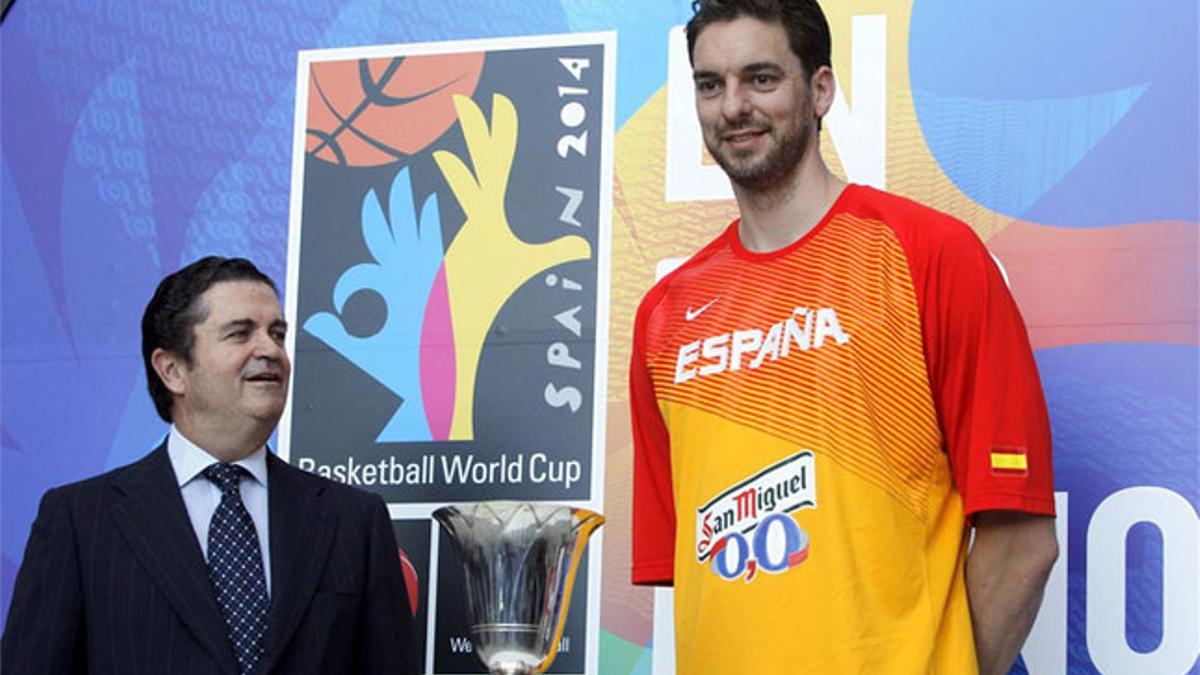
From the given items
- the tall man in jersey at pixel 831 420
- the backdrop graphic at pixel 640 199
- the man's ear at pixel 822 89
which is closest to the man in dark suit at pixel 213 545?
the backdrop graphic at pixel 640 199

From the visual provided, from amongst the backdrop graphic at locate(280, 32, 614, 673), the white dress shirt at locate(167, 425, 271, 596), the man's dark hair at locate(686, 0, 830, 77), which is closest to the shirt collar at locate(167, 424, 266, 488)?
the white dress shirt at locate(167, 425, 271, 596)

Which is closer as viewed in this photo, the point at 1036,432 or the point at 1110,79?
the point at 1036,432

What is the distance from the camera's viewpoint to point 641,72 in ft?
11.1

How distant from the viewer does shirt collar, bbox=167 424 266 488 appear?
3.17 m

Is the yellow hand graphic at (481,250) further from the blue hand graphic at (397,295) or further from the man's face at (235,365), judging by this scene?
the man's face at (235,365)

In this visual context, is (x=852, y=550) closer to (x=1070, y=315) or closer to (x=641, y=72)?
(x=1070, y=315)

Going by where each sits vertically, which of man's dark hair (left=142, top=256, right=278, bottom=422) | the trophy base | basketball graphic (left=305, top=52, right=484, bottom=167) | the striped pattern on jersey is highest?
basketball graphic (left=305, top=52, right=484, bottom=167)

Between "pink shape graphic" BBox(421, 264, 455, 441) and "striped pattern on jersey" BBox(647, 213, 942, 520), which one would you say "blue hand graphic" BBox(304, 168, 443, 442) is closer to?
"pink shape graphic" BBox(421, 264, 455, 441)

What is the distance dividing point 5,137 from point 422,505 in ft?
4.02

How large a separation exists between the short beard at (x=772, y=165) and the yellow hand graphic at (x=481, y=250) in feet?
2.41

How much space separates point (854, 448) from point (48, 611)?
52.7 inches

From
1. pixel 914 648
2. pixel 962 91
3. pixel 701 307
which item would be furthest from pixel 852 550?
pixel 962 91

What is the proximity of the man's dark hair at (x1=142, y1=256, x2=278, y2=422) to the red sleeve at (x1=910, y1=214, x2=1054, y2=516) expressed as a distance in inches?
51.9

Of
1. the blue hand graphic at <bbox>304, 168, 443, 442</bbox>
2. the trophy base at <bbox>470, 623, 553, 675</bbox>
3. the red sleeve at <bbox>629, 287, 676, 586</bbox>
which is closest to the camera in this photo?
the trophy base at <bbox>470, 623, 553, 675</bbox>
